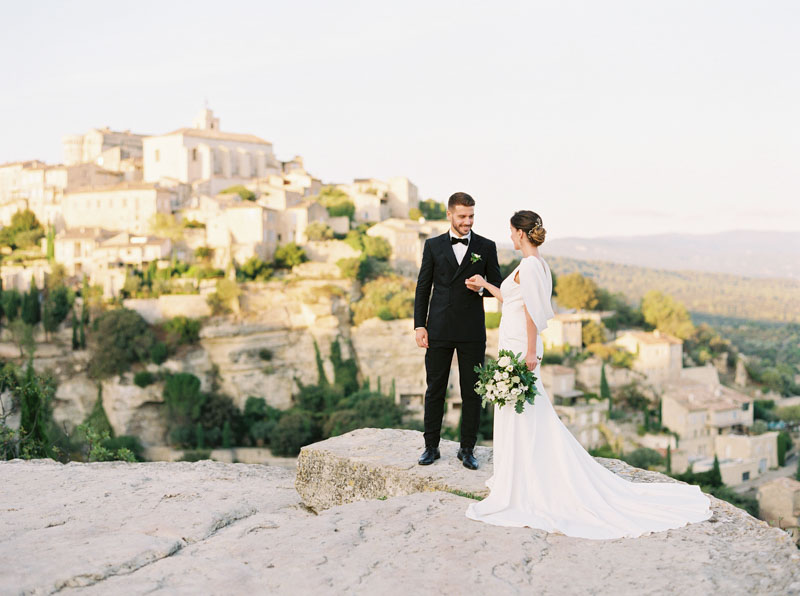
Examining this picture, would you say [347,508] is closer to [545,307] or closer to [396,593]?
[396,593]

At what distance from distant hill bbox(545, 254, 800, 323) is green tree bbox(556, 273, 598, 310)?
150 feet

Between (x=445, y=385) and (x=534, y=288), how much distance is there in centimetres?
124

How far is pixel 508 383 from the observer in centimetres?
495

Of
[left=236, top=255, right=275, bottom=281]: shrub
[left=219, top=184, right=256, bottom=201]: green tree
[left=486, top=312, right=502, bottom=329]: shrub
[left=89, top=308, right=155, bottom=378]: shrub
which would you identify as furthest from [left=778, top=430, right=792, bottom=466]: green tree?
[left=219, top=184, right=256, bottom=201]: green tree

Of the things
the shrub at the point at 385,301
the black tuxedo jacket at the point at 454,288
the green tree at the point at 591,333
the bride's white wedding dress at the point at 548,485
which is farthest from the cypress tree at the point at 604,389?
the bride's white wedding dress at the point at 548,485

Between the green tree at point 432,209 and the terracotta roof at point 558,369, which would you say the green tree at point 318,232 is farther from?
the terracotta roof at point 558,369

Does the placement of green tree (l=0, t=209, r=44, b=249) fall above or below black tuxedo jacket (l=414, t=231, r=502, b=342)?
above

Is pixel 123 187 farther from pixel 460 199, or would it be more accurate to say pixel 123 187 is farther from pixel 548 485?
pixel 548 485

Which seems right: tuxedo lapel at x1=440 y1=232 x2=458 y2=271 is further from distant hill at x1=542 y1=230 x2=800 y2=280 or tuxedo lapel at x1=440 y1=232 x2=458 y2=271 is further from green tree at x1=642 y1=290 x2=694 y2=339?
distant hill at x1=542 y1=230 x2=800 y2=280

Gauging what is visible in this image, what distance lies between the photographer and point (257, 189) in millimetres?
50844

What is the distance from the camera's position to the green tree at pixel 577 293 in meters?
50.8

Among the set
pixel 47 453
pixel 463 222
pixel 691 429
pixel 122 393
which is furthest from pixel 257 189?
pixel 463 222

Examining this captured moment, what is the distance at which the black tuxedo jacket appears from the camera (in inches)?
226

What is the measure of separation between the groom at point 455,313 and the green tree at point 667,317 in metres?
49.8
